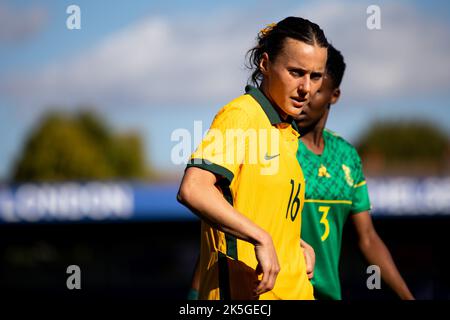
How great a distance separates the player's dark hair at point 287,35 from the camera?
323 cm

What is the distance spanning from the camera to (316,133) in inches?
185

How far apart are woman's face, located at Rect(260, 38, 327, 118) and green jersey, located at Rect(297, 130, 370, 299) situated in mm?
1232

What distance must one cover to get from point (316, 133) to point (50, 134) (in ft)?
150

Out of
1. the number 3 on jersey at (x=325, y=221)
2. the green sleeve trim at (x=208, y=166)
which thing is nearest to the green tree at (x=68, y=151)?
the number 3 on jersey at (x=325, y=221)

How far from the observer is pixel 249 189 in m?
3.11

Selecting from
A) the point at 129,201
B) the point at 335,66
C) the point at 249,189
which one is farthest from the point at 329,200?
the point at 129,201

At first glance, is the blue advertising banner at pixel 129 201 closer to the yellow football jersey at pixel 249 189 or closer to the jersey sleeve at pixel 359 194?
the jersey sleeve at pixel 359 194

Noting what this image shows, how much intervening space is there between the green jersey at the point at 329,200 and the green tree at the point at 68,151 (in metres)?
38.8

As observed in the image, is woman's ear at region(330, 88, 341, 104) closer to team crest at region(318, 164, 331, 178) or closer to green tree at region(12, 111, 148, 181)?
team crest at region(318, 164, 331, 178)

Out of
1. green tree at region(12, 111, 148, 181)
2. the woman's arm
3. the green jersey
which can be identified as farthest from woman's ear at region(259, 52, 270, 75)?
green tree at region(12, 111, 148, 181)

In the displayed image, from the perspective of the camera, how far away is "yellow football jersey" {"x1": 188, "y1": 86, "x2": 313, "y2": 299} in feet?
9.94

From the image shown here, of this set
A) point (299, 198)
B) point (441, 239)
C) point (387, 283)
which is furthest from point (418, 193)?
point (299, 198)

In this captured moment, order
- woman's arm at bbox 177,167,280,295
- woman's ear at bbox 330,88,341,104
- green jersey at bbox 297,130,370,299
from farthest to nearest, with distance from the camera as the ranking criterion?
woman's ear at bbox 330,88,341,104, green jersey at bbox 297,130,370,299, woman's arm at bbox 177,167,280,295

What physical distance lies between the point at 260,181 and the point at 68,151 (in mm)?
45685
